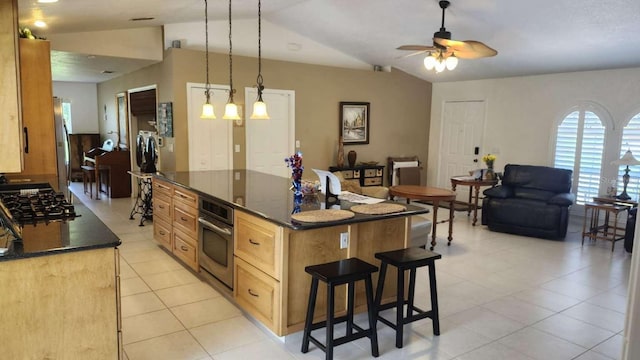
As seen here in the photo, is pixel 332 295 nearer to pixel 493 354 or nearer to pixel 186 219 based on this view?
pixel 493 354

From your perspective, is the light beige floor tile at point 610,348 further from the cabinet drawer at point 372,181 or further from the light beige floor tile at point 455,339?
the cabinet drawer at point 372,181

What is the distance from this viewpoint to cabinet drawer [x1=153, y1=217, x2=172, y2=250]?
15.7ft

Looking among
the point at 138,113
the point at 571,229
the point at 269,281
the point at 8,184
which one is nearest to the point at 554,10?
the point at 571,229

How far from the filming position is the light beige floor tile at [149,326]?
3119 mm

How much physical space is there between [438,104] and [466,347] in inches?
265

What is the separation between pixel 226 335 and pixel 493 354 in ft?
6.06

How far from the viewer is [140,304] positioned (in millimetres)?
3648

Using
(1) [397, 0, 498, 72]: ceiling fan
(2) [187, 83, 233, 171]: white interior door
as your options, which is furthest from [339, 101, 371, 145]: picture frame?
(1) [397, 0, 498, 72]: ceiling fan

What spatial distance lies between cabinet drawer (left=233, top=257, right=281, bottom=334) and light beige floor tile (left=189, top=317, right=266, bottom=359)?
0.41 ft

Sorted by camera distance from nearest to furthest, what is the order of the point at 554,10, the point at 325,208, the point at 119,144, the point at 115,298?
the point at 115,298, the point at 325,208, the point at 554,10, the point at 119,144

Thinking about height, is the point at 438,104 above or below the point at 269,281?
above

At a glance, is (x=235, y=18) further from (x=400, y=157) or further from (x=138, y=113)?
(x=400, y=157)

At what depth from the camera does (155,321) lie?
335 centimetres

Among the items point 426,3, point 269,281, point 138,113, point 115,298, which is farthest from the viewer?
point 138,113
